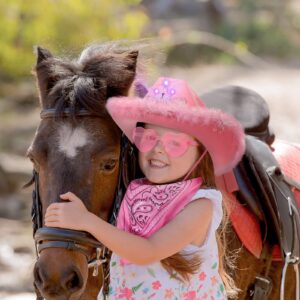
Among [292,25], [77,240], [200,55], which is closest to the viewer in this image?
[77,240]

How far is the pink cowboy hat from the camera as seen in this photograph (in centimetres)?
262

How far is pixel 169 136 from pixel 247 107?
4.64 ft

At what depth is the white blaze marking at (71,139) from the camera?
270 centimetres

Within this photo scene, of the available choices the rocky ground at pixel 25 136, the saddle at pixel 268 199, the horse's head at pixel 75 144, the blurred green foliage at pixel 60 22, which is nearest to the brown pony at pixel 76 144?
the horse's head at pixel 75 144

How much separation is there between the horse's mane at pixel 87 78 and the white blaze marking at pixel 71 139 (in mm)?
64

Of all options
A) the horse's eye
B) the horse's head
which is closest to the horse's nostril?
the horse's head

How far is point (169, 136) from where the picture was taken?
2674 millimetres

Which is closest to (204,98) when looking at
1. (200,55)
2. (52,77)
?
(52,77)

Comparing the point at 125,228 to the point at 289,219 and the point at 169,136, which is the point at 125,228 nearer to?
the point at 169,136

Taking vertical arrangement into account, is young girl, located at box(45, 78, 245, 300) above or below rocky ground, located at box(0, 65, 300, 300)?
above

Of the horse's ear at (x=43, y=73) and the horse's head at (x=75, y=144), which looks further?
the horse's ear at (x=43, y=73)

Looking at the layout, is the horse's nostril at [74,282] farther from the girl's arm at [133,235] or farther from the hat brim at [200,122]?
the hat brim at [200,122]

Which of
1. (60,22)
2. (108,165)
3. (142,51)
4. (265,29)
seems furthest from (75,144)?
(265,29)

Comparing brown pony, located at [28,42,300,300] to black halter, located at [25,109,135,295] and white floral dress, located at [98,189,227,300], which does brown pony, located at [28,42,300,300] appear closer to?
black halter, located at [25,109,135,295]
